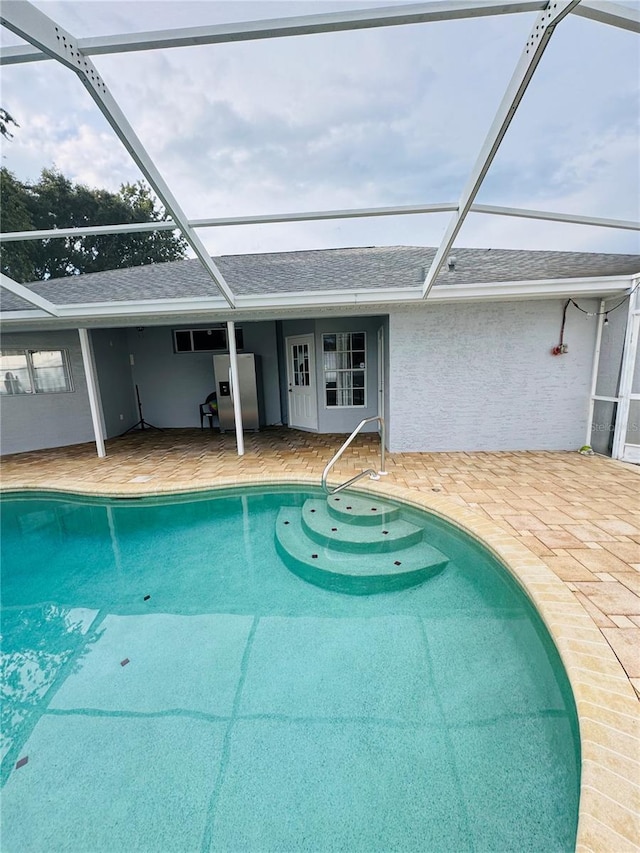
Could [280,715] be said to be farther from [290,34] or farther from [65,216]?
[65,216]

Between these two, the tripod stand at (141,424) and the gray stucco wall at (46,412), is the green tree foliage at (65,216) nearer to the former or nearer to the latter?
the gray stucco wall at (46,412)

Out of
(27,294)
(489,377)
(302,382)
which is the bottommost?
(302,382)

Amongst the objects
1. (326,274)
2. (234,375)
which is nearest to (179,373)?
(234,375)

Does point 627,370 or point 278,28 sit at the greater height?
point 278,28

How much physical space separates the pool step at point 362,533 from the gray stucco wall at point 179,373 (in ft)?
18.0

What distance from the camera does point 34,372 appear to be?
25.2 feet

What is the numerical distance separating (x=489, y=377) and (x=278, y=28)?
5225mm

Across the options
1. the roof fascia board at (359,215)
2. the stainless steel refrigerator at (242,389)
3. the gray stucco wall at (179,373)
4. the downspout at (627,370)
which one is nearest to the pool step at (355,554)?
the roof fascia board at (359,215)

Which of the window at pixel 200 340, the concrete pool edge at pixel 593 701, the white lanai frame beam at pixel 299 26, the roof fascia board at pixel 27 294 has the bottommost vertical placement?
the concrete pool edge at pixel 593 701

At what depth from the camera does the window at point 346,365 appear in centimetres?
760

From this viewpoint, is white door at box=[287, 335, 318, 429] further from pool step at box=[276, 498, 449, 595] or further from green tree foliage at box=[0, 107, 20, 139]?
green tree foliage at box=[0, 107, 20, 139]

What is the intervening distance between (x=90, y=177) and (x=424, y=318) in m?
4.89

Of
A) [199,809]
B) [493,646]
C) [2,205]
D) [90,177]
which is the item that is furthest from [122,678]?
[2,205]

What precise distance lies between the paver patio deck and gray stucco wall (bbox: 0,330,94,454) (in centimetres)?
43
